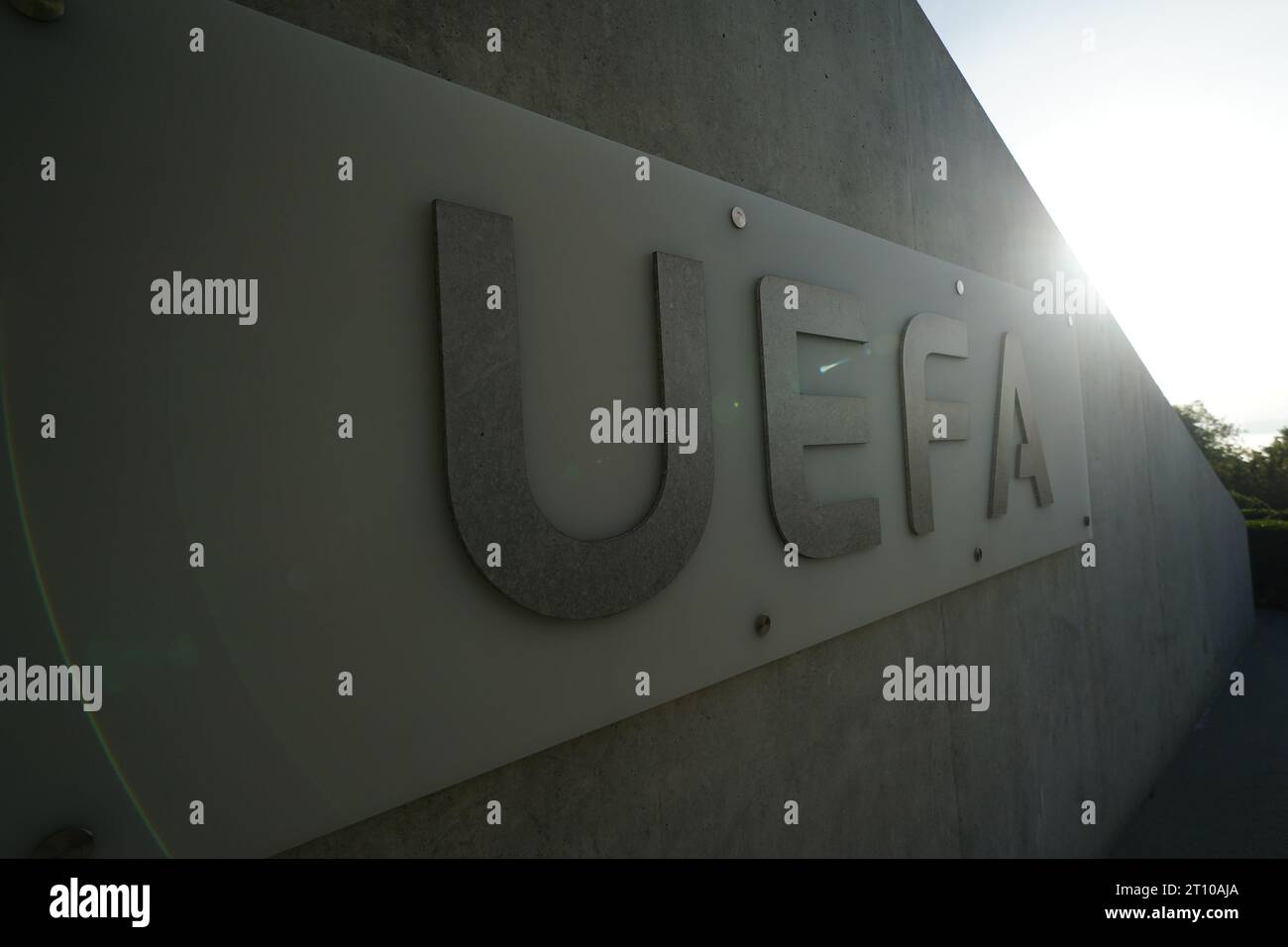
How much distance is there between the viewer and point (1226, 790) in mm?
4031

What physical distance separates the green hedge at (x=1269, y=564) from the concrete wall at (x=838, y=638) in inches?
326

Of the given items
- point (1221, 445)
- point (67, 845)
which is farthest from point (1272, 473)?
point (67, 845)

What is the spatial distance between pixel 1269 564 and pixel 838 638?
37.2 ft

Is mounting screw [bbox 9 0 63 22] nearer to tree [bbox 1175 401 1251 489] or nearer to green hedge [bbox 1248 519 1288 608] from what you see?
green hedge [bbox 1248 519 1288 608]

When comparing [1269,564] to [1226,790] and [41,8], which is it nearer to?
[1226,790]

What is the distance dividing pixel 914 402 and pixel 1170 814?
11.6 ft

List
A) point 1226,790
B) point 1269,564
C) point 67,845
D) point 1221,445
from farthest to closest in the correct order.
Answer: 1. point 1221,445
2. point 1269,564
3. point 1226,790
4. point 67,845

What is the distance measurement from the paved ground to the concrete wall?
0.24 m

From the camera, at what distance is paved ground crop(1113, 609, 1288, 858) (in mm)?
3418

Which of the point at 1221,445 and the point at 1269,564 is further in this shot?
the point at 1221,445

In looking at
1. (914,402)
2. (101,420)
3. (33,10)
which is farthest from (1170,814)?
(33,10)

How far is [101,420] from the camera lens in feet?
2.43

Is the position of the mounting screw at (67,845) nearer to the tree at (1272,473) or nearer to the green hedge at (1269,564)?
the green hedge at (1269,564)

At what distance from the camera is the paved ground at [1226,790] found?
3418 mm
